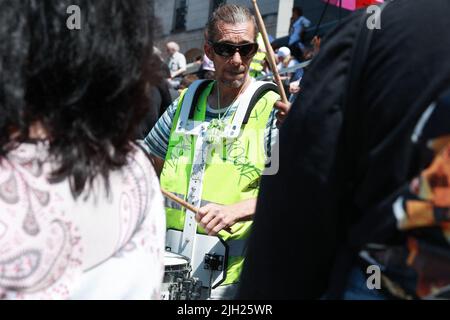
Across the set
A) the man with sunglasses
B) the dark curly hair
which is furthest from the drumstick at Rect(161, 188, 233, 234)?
the dark curly hair

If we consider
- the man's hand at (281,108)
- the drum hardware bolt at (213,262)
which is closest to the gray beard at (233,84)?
the man's hand at (281,108)

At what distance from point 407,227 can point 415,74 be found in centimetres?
27

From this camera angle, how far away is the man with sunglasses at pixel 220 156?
2.69 m

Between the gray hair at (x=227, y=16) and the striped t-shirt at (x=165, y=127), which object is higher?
the gray hair at (x=227, y=16)

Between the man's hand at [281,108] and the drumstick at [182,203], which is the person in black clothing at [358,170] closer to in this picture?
the man's hand at [281,108]

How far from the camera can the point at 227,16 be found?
3.10 metres

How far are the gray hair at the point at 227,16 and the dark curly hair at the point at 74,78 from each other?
1.90 meters

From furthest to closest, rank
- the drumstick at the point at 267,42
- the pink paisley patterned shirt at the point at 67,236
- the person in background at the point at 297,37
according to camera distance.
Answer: the person in background at the point at 297,37, the drumstick at the point at 267,42, the pink paisley patterned shirt at the point at 67,236

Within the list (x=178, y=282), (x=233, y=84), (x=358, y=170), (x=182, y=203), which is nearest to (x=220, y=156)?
(x=182, y=203)

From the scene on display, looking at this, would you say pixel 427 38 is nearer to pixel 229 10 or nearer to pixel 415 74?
pixel 415 74

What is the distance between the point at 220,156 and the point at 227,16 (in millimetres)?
749

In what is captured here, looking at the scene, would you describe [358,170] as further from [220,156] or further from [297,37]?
[297,37]
